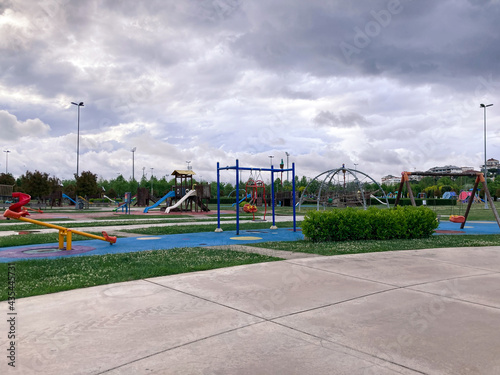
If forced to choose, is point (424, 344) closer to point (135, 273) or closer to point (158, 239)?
point (135, 273)

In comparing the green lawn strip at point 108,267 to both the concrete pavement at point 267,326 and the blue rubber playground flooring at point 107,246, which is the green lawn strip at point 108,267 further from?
the blue rubber playground flooring at point 107,246

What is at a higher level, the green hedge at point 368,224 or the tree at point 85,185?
the tree at point 85,185

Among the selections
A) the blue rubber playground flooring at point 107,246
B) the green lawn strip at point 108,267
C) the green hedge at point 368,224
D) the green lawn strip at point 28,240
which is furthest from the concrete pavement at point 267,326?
Result: the green lawn strip at point 28,240

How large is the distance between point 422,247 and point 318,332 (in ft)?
26.1

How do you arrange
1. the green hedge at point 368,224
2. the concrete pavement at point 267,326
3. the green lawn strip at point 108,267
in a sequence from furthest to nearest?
the green hedge at point 368,224, the green lawn strip at point 108,267, the concrete pavement at point 267,326

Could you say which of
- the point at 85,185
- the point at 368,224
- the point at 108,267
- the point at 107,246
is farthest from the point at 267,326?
the point at 85,185

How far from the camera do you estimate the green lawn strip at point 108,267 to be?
6.31 metres

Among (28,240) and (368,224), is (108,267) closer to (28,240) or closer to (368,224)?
(28,240)

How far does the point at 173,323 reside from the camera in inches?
174

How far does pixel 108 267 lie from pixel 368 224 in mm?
8368

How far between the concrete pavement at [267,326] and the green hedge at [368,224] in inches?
212

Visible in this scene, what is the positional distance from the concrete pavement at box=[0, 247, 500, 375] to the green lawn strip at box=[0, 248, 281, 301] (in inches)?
17.0

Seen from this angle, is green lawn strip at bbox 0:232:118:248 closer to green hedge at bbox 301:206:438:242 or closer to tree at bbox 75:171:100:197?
green hedge at bbox 301:206:438:242

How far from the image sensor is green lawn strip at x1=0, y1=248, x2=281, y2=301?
6307 millimetres
